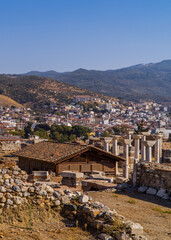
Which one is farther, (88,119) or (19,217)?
(88,119)

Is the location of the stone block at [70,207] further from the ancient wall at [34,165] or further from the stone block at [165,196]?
the ancient wall at [34,165]

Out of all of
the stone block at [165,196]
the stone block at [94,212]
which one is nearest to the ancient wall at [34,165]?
the stone block at [165,196]

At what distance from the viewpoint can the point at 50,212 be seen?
908 cm

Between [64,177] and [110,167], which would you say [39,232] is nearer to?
[64,177]

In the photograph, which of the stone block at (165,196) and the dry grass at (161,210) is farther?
the stone block at (165,196)

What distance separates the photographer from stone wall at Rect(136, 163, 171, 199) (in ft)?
41.3

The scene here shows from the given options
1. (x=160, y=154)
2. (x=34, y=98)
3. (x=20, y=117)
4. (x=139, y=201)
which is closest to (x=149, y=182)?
(x=139, y=201)

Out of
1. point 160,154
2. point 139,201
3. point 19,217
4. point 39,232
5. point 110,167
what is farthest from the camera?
point 160,154

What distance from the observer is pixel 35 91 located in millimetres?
174625

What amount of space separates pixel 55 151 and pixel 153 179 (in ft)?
26.3

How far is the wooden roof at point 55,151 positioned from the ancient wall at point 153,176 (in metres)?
5.36

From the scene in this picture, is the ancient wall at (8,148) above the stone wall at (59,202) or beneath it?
beneath

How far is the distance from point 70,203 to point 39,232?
1.28 meters

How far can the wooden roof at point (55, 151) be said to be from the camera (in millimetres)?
18844
